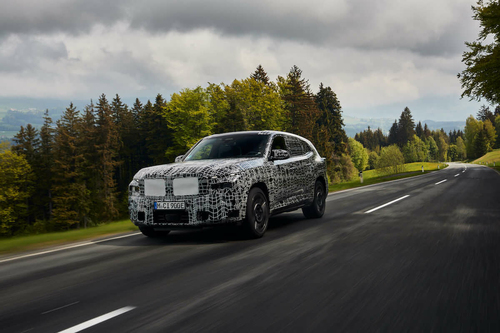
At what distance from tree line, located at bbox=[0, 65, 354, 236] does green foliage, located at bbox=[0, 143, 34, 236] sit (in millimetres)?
117

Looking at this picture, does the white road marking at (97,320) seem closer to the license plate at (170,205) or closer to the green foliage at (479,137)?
the license plate at (170,205)

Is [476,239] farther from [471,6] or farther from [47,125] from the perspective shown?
[47,125]

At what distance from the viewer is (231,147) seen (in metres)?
8.16

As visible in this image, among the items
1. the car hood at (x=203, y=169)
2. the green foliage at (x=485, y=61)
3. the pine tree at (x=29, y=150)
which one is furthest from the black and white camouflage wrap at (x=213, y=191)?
the pine tree at (x=29, y=150)

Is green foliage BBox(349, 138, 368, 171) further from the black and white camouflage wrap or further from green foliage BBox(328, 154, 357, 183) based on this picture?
the black and white camouflage wrap

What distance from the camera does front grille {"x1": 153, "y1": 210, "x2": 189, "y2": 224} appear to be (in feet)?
21.1

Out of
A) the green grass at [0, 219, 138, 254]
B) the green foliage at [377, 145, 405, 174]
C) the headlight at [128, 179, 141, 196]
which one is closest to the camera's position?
the headlight at [128, 179, 141, 196]

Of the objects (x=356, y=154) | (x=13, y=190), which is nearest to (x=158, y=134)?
(x=13, y=190)

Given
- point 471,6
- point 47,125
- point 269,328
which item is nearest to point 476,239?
point 269,328

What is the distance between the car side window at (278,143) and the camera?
832 centimetres

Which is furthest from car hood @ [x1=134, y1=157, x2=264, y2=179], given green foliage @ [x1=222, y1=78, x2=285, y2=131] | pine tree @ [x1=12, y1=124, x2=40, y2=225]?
pine tree @ [x1=12, y1=124, x2=40, y2=225]

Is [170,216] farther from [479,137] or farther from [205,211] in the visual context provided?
[479,137]

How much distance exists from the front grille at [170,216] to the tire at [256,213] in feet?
3.27

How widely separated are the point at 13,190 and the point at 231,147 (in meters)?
57.0
